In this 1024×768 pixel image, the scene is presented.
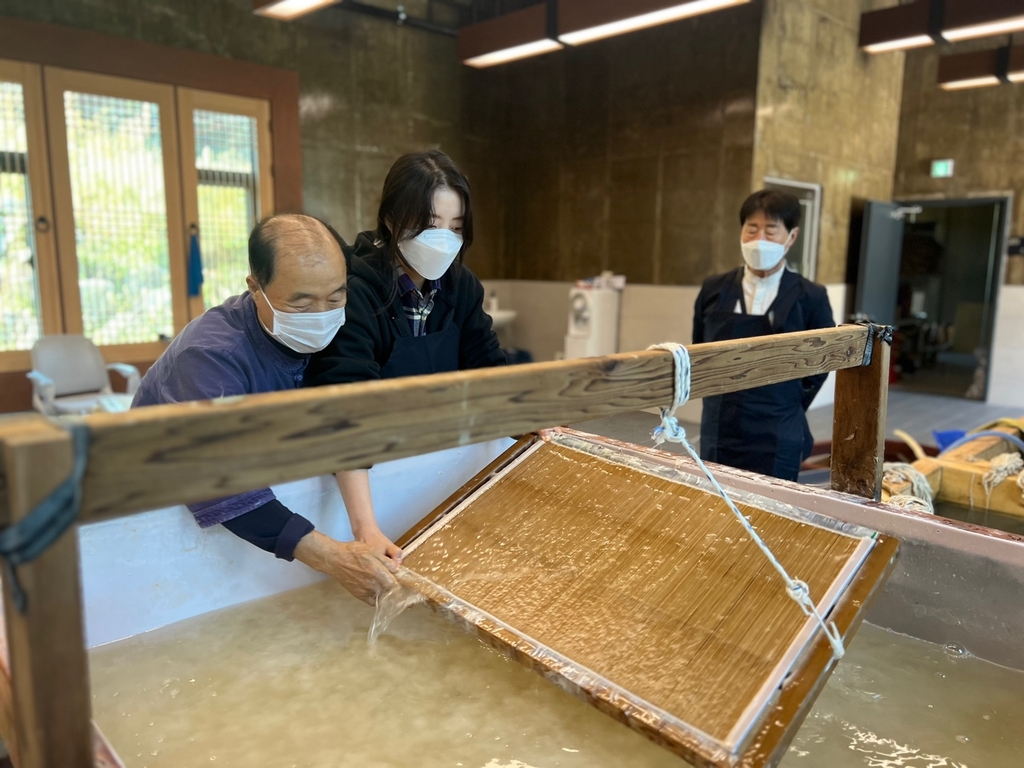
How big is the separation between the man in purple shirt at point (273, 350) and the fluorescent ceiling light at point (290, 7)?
3.20m

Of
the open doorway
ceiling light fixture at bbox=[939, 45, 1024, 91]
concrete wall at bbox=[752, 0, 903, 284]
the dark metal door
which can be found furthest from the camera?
the open doorway

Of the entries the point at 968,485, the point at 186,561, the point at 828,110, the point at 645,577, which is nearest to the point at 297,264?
the point at 186,561

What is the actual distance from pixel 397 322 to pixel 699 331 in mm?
1256

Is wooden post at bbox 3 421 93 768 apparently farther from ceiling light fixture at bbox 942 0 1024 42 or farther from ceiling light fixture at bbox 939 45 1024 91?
ceiling light fixture at bbox 939 45 1024 91

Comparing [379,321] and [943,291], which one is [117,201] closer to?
[379,321]

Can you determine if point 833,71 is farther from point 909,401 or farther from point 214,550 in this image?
point 214,550

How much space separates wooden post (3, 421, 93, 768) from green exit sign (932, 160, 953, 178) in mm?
7772

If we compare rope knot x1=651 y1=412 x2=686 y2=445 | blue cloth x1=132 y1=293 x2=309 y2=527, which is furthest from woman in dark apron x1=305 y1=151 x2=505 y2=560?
rope knot x1=651 y1=412 x2=686 y2=445

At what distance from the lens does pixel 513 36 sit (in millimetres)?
4859

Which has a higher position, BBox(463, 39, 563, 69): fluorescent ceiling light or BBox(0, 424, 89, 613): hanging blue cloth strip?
BBox(463, 39, 563, 69): fluorescent ceiling light

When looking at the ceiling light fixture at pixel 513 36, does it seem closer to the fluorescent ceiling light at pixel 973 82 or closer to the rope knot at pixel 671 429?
the fluorescent ceiling light at pixel 973 82

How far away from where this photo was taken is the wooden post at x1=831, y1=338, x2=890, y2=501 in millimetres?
1545

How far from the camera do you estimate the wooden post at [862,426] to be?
1.54 m

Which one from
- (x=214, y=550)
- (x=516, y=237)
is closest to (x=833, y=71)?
(x=516, y=237)
